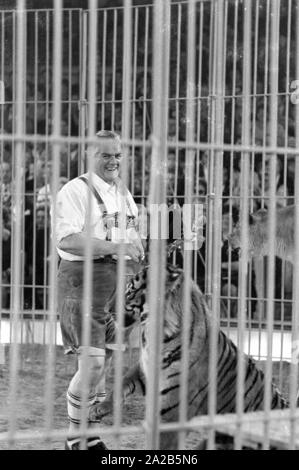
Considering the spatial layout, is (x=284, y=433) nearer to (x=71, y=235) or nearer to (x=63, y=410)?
(x=71, y=235)

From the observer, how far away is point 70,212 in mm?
4184

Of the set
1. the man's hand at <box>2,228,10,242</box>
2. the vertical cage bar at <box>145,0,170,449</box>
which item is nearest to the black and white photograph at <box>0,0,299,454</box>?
the vertical cage bar at <box>145,0,170,449</box>

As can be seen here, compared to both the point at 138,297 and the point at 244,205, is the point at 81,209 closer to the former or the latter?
the point at 138,297

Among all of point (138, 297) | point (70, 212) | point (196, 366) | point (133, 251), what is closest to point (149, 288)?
point (196, 366)

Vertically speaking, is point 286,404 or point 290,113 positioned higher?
point 290,113

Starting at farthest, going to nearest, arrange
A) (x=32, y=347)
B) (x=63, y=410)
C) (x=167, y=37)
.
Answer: (x=32, y=347), (x=63, y=410), (x=167, y=37)

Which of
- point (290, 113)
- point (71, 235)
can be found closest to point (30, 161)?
point (290, 113)

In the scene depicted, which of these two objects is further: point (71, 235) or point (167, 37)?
point (71, 235)

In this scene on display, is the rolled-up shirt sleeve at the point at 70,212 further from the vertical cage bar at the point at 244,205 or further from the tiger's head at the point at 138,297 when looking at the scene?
the vertical cage bar at the point at 244,205

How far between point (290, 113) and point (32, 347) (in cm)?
377

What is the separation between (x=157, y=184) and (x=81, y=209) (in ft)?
5.32

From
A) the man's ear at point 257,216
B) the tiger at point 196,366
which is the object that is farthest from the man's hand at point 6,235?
the tiger at point 196,366

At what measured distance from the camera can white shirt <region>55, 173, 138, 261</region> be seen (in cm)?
415
